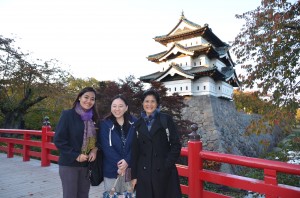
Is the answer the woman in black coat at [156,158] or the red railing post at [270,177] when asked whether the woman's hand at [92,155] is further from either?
the red railing post at [270,177]

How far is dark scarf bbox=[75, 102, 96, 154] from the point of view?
110 inches

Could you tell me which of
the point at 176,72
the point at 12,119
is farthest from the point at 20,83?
the point at 176,72

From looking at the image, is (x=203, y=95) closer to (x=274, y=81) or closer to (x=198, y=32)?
(x=198, y=32)

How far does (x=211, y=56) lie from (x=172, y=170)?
18.2m

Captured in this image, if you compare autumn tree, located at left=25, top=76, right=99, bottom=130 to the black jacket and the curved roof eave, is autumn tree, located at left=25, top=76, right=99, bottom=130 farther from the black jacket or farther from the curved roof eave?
the black jacket

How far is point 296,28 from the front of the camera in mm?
5215

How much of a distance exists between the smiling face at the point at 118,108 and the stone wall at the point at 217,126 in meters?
13.0

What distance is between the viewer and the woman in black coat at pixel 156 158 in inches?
100

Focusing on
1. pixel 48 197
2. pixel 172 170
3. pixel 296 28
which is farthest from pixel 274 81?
pixel 48 197

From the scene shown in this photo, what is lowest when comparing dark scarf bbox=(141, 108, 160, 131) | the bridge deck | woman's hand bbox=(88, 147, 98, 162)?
the bridge deck

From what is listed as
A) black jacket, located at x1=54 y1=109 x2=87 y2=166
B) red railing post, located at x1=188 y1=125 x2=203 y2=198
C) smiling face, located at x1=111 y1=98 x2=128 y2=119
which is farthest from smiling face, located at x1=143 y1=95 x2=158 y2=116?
red railing post, located at x1=188 y1=125 x2=203 y2=198

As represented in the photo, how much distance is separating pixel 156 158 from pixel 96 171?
75cm

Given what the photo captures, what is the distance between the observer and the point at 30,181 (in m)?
5.55

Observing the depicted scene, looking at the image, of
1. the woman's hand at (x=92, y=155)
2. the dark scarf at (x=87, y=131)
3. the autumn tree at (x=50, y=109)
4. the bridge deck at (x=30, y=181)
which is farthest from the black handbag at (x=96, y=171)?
the autumn tree at (x=50, y=109)
